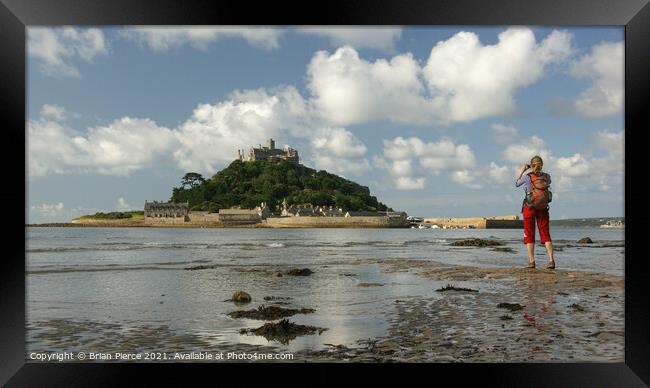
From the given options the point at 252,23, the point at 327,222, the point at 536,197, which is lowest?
the point at 327,222

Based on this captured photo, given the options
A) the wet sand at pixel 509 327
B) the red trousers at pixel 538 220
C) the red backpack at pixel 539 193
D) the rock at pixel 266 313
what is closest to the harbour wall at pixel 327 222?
the red trousers at pixel 538 220

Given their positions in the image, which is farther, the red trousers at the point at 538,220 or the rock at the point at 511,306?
the red trousers at the point at 538,220

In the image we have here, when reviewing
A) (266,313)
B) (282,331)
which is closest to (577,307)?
(282,331)

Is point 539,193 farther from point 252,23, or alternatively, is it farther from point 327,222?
point 327,222

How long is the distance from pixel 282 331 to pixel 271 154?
36409mm

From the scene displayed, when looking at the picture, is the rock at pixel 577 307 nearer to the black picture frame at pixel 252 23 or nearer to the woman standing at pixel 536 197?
the black picture frame at pixel 252 23

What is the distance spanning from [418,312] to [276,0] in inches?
134

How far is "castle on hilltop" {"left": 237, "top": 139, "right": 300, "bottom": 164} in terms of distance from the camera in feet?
121

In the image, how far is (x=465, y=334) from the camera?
4.38 metres

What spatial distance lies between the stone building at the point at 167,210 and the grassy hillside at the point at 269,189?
7.87 feet

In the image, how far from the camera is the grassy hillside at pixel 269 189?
1447 inches

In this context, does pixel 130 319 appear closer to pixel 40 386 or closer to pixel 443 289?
pixel 40 386

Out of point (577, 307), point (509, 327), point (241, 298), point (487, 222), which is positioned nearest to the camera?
point (509, 327)

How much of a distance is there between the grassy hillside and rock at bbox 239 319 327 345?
30783mm
